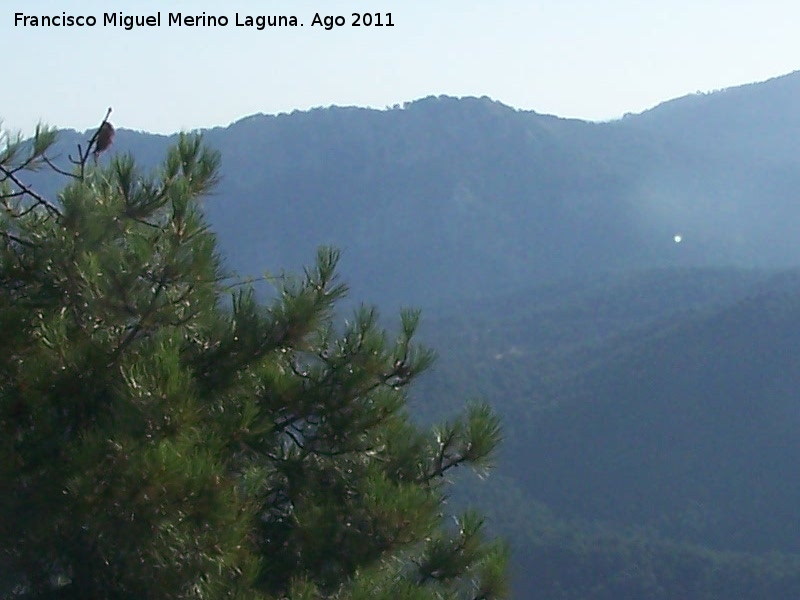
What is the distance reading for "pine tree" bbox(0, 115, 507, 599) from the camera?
2555 millimetres

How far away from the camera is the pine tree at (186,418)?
255cm

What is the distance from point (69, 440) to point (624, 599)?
54.9 feet

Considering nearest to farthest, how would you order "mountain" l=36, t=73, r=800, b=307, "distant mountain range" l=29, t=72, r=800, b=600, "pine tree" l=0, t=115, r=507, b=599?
"pine tree" l=0, t=115, r=507, b=599 < "distant mountain range" l=29, t=72, r=800, b=600 < "mountain" l=36, t=73, r=800, b=307

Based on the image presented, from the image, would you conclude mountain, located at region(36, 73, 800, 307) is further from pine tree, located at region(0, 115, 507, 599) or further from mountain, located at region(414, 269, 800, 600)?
pine tree, located at region(0, 115, 507, 599)

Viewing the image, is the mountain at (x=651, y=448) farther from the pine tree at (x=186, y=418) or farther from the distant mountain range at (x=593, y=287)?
the pine tree at (x=186, y=418)

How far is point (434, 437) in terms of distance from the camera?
140 inches

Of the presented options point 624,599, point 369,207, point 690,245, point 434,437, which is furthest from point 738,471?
point 369,207

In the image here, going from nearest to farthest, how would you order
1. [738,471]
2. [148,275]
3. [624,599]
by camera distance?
[148,275] → [624,599] → [738,471]

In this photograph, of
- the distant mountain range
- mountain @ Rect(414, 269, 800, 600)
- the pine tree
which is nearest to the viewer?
the pine tree

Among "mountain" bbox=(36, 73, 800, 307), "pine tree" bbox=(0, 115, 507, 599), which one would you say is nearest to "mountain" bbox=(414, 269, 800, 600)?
"pine tree" bbox=(0, 115, 507, 599)

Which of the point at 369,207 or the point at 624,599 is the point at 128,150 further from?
the point at 369,207

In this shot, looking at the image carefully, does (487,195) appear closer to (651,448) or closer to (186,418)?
(651,448)

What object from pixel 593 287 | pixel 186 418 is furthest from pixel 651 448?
pixel 186 418

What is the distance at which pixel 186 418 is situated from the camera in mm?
2527
